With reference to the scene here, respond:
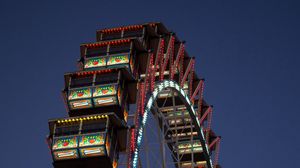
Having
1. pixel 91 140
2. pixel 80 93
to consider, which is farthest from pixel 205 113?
pixel 91 140

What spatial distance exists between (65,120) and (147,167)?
15.5 feet

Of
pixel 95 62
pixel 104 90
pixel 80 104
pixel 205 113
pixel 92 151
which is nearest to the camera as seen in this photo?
pixel 92 151

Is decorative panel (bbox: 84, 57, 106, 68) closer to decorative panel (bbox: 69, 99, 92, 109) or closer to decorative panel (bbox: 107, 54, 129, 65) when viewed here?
decorative panel (bbox: 107, 54, 129, 65)

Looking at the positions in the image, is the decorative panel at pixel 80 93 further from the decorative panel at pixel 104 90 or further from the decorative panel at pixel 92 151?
the decorative panel at pixel 92 151

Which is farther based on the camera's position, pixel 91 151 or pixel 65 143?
pixel 65 143

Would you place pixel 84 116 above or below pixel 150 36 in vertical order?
below

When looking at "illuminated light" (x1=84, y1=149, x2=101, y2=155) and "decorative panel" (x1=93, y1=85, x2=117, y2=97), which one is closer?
"illuminated light" (x1=84, y1=149, x2=101, y2=155)

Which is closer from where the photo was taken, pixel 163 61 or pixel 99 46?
pixel 99 46

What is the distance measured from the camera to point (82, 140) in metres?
35.9

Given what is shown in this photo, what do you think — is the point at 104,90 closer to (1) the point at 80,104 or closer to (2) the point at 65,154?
(1) the point at 80,104

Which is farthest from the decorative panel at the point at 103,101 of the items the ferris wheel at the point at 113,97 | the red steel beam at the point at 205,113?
the red steel beam at the point at 205,113

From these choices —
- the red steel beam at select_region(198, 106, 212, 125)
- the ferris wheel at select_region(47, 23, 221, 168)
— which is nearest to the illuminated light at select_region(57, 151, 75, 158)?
the ferris wheel at select_region(47, 23, 221, 168)

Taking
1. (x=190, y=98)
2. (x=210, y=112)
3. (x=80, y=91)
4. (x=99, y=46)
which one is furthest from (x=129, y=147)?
(x=210, y=112)

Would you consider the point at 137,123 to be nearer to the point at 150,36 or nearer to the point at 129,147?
the point at 129,147
